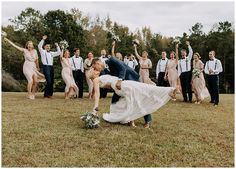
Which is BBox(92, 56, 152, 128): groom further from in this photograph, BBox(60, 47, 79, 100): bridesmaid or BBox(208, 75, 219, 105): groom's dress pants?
BBox(60, 47, 79, 100): bridesmaid

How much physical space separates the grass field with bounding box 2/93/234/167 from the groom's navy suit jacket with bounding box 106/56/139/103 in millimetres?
1130

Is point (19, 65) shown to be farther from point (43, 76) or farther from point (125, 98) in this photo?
point (125, 98)

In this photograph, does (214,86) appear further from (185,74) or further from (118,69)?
(118,69)

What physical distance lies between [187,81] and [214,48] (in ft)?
90.9

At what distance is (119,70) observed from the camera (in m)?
10.2

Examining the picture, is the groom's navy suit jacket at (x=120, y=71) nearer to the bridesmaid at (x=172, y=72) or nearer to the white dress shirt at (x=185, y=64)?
the white dress shirt at (x=185, y=64)

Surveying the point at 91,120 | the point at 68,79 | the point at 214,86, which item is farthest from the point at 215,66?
the point at 91,120

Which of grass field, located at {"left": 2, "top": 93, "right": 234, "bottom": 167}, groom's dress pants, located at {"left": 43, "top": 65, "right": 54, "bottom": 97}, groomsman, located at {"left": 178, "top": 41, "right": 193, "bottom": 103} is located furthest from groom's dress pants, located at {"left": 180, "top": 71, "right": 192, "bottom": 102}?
groom's dress pants, located at {"left": 43, "top": 65, "right": 54, "bottom": 97}

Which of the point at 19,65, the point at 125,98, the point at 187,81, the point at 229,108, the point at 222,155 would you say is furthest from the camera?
the point at 19,65

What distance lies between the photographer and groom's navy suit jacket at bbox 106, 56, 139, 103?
10.2m

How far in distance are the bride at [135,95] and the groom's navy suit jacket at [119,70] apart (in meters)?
0.15

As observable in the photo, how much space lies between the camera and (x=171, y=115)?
12.4 meters

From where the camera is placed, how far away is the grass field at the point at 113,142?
771 cm

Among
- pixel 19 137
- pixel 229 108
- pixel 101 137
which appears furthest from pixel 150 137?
pixel 229 108
